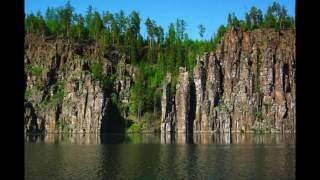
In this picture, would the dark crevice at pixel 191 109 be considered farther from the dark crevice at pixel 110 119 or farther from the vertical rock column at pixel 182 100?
the dark crevice at pixel 110 119

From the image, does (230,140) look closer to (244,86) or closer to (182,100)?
(244,86)

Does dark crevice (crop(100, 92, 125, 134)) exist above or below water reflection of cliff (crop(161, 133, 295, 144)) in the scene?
above

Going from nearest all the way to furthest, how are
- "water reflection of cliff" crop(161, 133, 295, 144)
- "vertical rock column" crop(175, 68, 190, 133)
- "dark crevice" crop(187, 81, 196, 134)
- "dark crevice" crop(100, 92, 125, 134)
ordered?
"water reflection of cliff" crop(161, 133, 295, 144) → "dark crevice" crop(100, 92, 125, 134) → "vertical rock column" crop(175, 68, 190, 133) → "dark crevice" crop(187, 81, 196, 134)

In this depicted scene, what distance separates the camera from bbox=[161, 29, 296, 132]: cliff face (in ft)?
601

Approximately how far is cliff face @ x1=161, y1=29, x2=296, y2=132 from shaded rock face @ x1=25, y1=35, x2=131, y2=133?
27.5m

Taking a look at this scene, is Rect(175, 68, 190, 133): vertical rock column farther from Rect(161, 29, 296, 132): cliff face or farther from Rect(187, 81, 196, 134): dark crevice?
Rect(187, 81, 196, 134): dark crevice

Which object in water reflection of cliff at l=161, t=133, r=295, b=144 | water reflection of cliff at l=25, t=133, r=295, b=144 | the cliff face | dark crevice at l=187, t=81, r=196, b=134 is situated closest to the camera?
water reflection of cliff at l=161, t=133, r=295, b=144

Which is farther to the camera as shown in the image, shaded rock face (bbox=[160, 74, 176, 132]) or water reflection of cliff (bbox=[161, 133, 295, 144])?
shaded rock face (bbox=[160, 74, 176, 132])

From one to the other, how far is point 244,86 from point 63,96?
66462mm

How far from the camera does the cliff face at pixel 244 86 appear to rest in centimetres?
18305

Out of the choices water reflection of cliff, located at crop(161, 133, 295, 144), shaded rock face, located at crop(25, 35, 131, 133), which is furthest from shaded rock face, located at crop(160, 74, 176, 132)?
water reflection of cliff, located at crop(161, 133, 295, 144)
